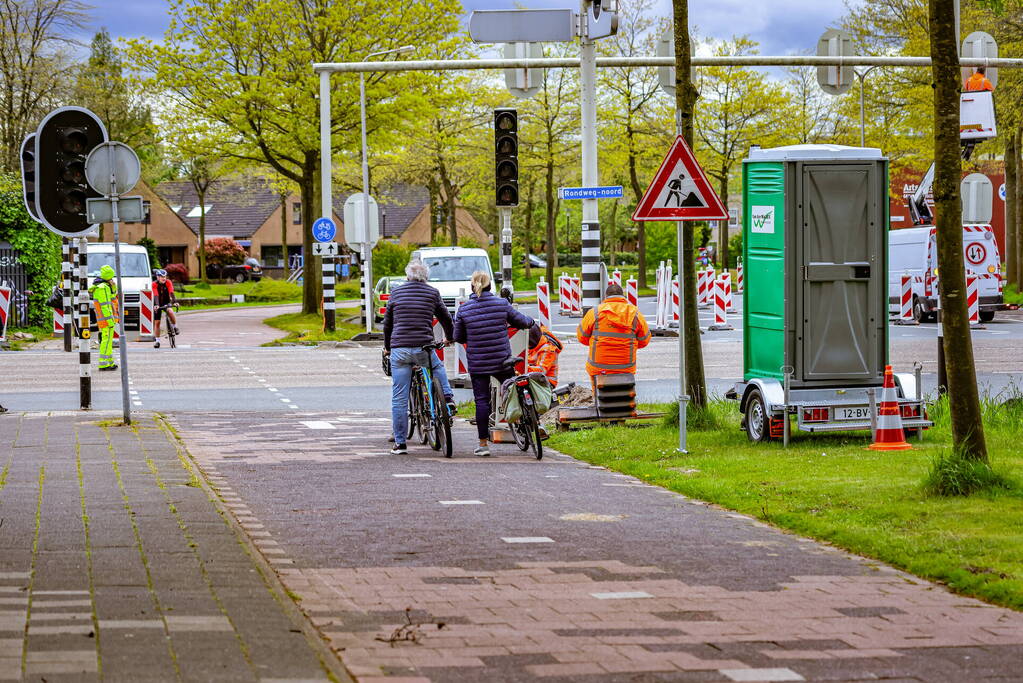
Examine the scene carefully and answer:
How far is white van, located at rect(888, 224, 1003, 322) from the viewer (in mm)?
32312

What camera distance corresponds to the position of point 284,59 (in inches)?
1497

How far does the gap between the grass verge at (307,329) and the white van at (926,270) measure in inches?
504

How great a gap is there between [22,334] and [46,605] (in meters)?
28.4

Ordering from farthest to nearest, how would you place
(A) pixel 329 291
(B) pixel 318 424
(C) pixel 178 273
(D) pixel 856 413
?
(C) pixel 178 273 < (A) pixel 329 291 < (B) pixel 318 424 < (D) pixel 856 413

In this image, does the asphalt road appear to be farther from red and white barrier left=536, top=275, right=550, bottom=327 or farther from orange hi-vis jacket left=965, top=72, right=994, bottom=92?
orange hi-vis jacket left=965, top=72, right=994, bottom=92

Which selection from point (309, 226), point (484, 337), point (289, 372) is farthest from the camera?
point (309, 226)

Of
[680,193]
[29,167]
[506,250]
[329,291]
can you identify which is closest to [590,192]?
[680,193]

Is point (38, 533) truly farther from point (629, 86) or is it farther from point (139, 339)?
Answer: point (629, 86)

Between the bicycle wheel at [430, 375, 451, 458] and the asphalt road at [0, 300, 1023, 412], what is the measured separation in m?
5.57

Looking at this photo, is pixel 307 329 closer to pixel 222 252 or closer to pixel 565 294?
pixel 565 294

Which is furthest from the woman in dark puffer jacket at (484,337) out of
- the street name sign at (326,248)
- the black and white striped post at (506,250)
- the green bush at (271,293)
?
the green bush at (271,293)

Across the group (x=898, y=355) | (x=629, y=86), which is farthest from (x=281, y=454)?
(x=629, y=86)

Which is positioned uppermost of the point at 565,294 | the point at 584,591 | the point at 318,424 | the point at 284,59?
the point at 284,59

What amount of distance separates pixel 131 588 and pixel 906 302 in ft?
98.7
